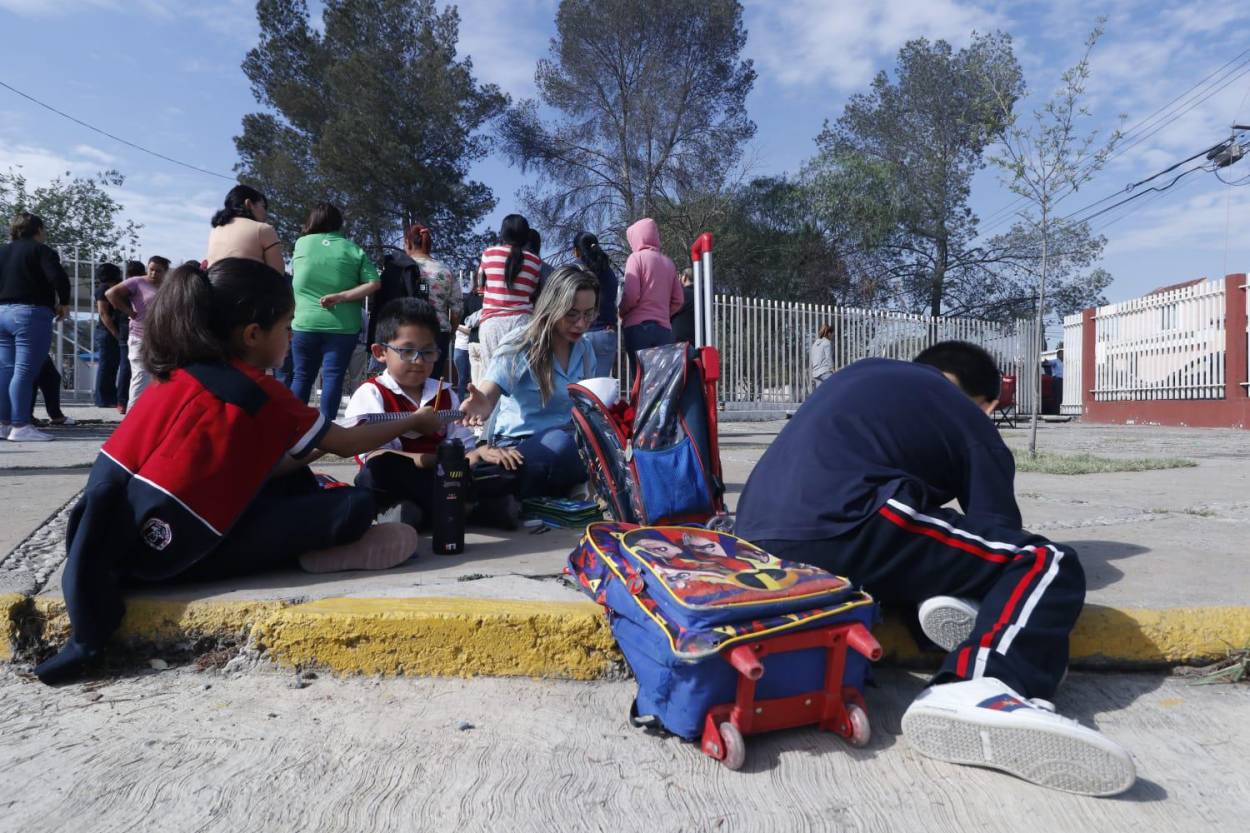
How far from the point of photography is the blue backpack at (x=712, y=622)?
5.64ft

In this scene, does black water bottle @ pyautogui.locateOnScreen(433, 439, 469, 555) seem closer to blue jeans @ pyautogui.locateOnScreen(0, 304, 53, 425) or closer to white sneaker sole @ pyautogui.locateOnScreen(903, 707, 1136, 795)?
white sneaker sole @ pyautogui.locateOnScreen(903, 707, 1136, 795)

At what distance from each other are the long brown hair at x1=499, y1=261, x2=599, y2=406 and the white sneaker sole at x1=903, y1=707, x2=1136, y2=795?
2.44 m

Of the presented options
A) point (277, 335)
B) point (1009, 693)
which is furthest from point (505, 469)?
point (1009, 693)

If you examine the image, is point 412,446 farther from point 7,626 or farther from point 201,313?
Answer: point 7,626

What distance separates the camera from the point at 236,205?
15.9 feet

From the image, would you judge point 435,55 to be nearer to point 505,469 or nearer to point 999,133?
point 999,133

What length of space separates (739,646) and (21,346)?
6970 millimetres

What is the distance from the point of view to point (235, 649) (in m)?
2.23

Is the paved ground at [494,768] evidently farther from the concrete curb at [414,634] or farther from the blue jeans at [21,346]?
the blue jeans at [21,346]

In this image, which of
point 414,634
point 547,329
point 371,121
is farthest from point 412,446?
point 371,121

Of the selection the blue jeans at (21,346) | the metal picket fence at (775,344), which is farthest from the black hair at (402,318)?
the metal picket fence at (775,344)

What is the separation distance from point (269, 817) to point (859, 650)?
1177mm

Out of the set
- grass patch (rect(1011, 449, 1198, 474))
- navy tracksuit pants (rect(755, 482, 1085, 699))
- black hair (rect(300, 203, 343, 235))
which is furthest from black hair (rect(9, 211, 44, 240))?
grass patch (rect(1011, 449, 1198, 474))

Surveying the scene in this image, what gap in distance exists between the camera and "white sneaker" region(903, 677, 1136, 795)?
5.20ft
